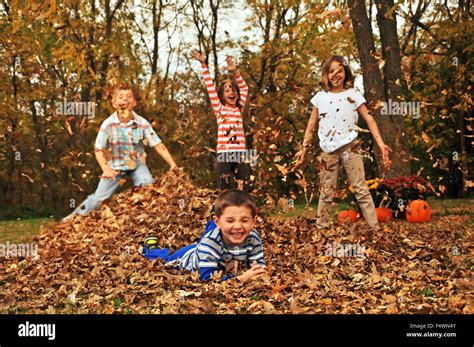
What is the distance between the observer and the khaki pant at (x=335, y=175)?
719cm

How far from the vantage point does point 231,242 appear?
4.91 metres

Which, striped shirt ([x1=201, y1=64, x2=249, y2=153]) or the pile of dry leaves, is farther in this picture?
striped shirt ([x1=201, y1=64, x2=249, y2=153])

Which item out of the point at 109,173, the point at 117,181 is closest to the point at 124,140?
the point at 117,181

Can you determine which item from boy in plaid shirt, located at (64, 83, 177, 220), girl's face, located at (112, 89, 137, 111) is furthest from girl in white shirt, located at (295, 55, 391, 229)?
girl's face, located at (112, 89, 137, 111)

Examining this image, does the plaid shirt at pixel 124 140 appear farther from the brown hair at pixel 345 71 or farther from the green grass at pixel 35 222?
the brown hair at pixel 345 71

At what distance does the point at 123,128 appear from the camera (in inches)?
301

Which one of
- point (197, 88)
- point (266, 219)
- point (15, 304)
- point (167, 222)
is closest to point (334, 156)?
point (266, 219)

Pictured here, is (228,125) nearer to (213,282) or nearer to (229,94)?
(229,94)

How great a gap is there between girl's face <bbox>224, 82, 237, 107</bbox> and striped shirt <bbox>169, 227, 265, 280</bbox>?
3142mm

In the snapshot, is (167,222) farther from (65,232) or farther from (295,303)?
(295,303)

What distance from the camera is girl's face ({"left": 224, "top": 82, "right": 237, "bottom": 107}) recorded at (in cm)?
786

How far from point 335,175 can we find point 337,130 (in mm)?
508

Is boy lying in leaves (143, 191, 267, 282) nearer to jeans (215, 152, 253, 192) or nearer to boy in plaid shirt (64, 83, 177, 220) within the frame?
boy in plaid shirt (64, 83, 177, 220)

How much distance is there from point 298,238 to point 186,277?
1963mm
